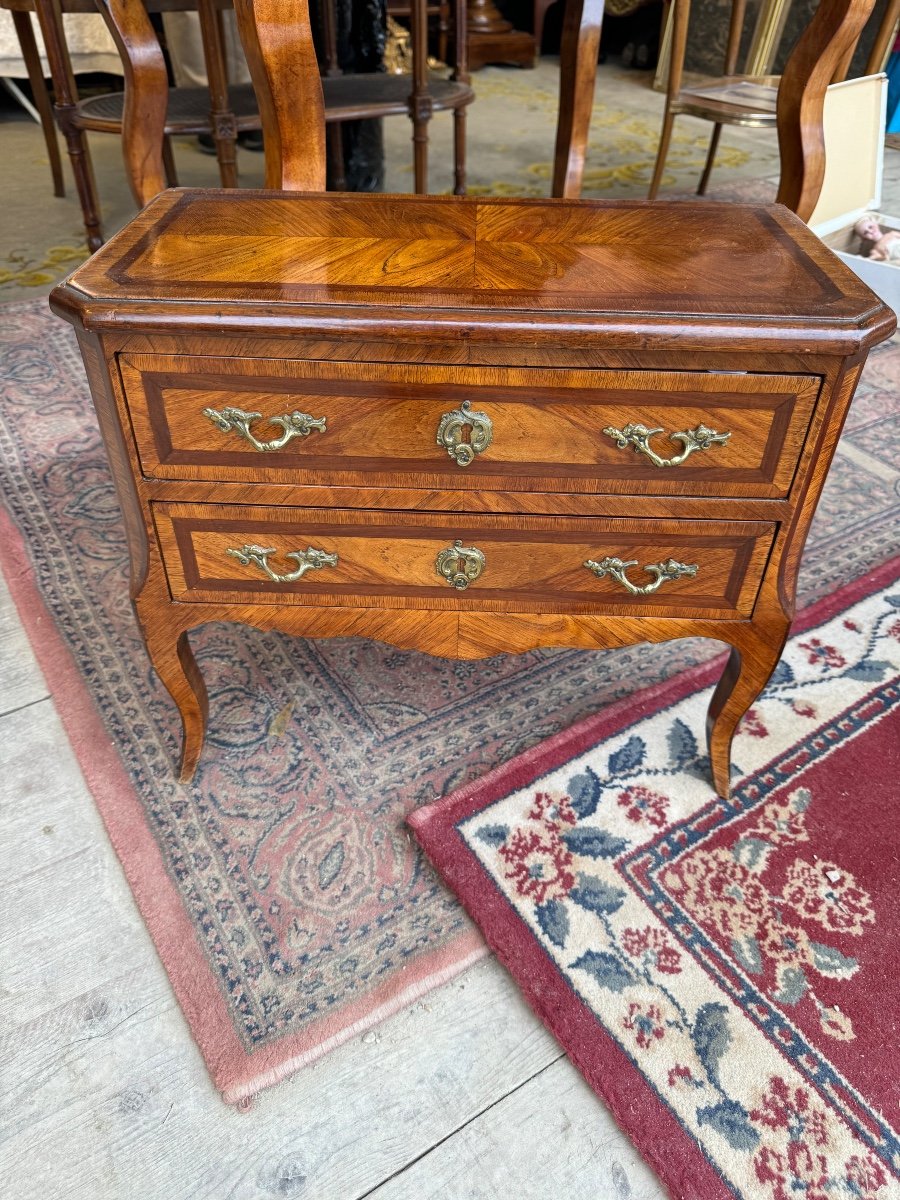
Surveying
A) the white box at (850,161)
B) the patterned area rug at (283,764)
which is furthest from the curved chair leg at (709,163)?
the patterned area rug at (283,764)

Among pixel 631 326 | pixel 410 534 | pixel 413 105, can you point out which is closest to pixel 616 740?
pixel 410 534

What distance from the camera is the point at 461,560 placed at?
1.03 m

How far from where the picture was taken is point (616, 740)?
135cm

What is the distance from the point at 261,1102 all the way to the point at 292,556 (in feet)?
2.02

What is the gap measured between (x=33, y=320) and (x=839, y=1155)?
2708 mm

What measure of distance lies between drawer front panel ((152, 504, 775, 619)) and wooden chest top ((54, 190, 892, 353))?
23 centimetres

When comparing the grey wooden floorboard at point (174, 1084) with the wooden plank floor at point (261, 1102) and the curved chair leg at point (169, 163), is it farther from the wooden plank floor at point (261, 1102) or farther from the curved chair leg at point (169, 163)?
the curved chair leg at point (169, 163)

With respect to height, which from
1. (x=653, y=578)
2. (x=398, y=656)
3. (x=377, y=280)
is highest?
(x=377, y=280)

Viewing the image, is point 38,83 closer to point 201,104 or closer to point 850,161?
point 201,104

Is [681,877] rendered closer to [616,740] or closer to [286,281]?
[616,740]

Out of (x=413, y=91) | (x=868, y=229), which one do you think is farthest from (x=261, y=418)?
(x=868, y=229)

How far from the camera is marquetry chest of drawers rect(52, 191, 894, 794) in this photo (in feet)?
2.85

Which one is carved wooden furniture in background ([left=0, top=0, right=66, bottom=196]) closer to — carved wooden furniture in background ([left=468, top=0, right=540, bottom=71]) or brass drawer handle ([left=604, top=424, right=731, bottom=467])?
brass drawer handle ([left=604, top=424, right=731, bottom=467])

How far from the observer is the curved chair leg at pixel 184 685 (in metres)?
1.13
